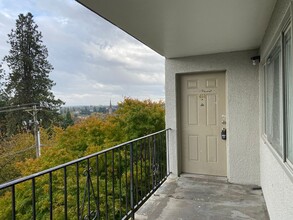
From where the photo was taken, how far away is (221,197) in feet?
11.2

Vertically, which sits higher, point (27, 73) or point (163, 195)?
point (27, 73)

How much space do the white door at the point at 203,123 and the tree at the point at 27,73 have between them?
52.3 ft

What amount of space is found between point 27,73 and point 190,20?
60.6ft

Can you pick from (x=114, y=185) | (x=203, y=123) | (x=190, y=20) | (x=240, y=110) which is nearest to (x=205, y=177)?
(x=203, y=123)

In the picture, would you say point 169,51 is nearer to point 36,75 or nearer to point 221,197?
point 221,197

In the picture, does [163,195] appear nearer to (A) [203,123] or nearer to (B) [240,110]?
(A) [203,123]

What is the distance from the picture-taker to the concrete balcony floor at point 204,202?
2.87 m

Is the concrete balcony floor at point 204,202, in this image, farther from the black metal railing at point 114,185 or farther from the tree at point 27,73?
the tree at point 27,73

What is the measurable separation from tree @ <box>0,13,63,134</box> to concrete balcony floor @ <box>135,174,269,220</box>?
1641cm

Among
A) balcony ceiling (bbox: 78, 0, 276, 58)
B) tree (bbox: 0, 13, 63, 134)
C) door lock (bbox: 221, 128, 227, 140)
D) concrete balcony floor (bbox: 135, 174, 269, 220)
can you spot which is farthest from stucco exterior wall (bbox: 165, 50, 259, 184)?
tree (bbox: 0, 13, 63, 134)

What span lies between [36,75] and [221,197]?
18.2 meters

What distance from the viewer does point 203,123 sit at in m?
4.39

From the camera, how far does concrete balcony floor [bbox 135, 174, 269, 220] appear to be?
9.42 ft

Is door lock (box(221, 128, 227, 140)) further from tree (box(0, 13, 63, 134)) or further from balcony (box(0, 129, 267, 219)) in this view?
tree (box(0, 13, 63, 134))
